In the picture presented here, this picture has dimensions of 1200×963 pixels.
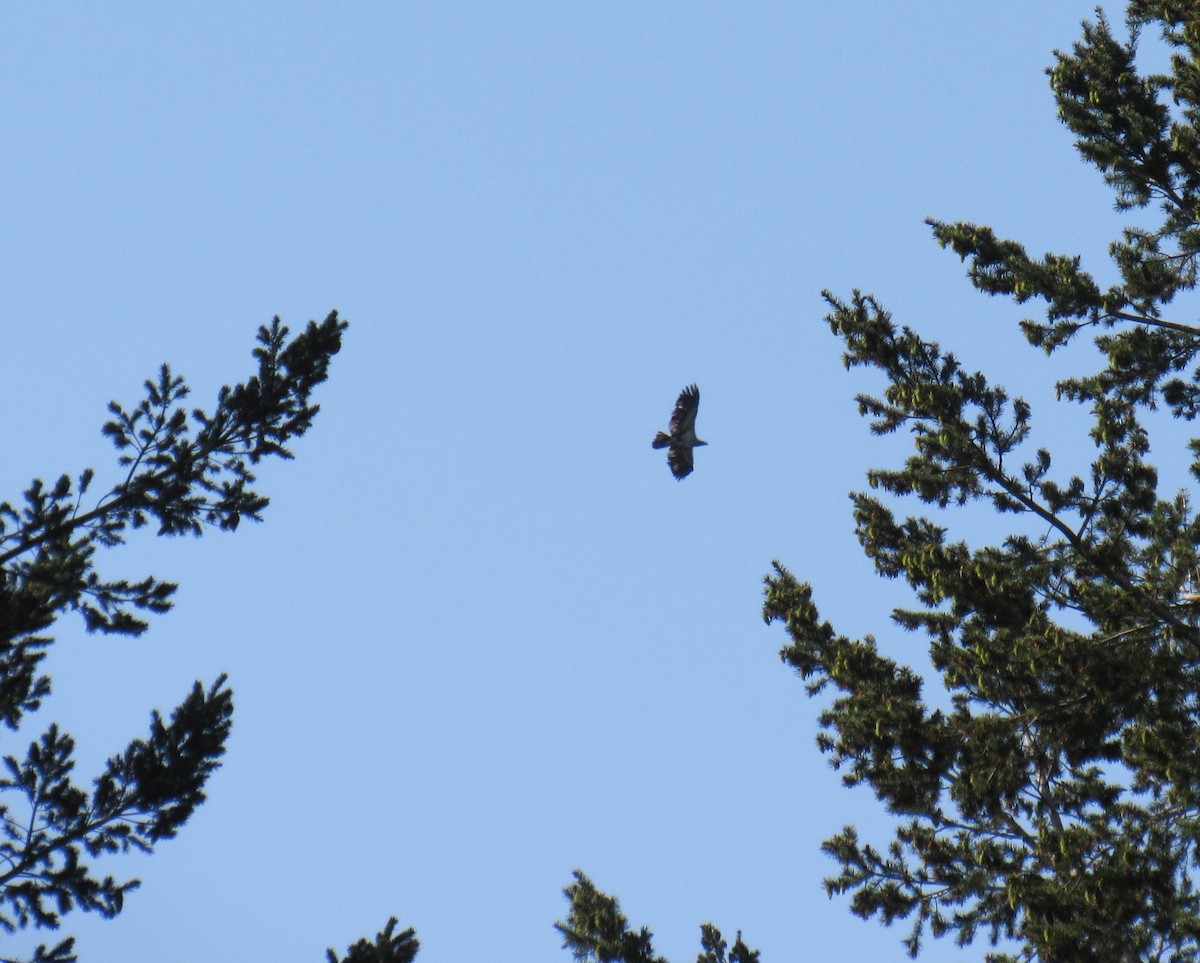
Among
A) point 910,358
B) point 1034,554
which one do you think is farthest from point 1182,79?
point 1034,554

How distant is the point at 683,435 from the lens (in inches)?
805

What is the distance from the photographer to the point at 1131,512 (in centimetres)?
1538

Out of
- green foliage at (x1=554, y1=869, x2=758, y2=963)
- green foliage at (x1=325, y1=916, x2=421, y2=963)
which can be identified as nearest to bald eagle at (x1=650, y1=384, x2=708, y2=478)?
green foliage at (x1=554, y1=869, x2=758, y2=963)

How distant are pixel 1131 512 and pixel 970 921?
4.88m

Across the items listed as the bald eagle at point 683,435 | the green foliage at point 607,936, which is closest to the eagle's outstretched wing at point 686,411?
the bald eagle at point 683,435

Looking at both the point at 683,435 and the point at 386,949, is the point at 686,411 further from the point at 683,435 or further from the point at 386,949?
the point at 386,949

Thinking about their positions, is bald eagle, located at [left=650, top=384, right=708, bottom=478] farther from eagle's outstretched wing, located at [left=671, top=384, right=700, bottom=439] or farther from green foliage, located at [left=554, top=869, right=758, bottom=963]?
green foliage, located at [left=554, top=869, right=758, bottom=963]

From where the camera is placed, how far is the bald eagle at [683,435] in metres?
20.3

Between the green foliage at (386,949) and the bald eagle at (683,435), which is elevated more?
the bald eagle at (683,435)

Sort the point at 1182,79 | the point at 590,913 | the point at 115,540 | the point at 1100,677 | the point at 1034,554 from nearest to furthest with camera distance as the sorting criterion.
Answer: the point at 115,540 → the point at 1100,677 → the point at 1034,554 → the point at 1182,79 → the point at 590,913

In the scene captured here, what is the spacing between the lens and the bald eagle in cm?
2028

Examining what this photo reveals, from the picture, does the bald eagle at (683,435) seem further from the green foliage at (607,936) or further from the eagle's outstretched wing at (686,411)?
the green foliage at (607,936)

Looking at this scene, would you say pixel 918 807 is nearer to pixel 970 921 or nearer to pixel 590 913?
pixel 970 921

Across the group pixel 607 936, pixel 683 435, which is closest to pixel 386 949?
pixel 607 936
